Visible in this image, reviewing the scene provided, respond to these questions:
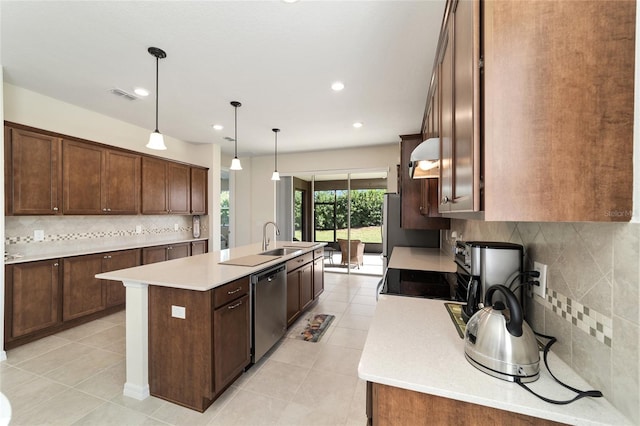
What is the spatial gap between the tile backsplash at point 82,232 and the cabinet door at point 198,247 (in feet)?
1.46

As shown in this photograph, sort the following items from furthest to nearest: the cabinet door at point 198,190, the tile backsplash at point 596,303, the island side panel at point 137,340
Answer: the cabinet door at point 198,190 < the island side panel at point 137,340 < the tile backsplash at point 596,303

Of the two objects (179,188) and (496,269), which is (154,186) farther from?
(496,269)

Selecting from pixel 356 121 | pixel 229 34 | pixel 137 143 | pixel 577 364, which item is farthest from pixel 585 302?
pixel 137 143

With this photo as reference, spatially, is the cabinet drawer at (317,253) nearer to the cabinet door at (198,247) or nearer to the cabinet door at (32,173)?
the cabinet door at (198,247)

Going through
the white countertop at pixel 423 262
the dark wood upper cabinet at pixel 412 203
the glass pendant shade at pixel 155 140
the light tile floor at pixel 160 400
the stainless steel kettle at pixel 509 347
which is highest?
the glass pendant shade at pixel 155 140

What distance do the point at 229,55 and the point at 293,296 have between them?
2.57m

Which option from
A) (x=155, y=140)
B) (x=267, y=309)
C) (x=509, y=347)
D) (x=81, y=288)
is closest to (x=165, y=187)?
(x=81, y=288)

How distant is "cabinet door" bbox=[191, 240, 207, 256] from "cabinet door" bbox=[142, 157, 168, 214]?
2.66ft

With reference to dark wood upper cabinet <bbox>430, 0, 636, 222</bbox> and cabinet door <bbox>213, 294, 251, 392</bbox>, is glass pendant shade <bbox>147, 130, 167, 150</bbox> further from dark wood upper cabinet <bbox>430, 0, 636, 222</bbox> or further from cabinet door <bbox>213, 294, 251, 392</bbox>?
dark wood upper cabinet <bbox>430, 0, 636, 222</bbox>

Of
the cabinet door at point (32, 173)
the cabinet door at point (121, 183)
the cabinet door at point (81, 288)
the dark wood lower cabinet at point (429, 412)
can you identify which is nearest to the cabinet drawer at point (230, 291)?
the dark wood lower cabinet at point (429, 412)

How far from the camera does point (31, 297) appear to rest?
2729 mm

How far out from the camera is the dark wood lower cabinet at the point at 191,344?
5.88ft

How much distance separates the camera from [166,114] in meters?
3.67

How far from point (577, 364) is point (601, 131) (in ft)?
2.48
